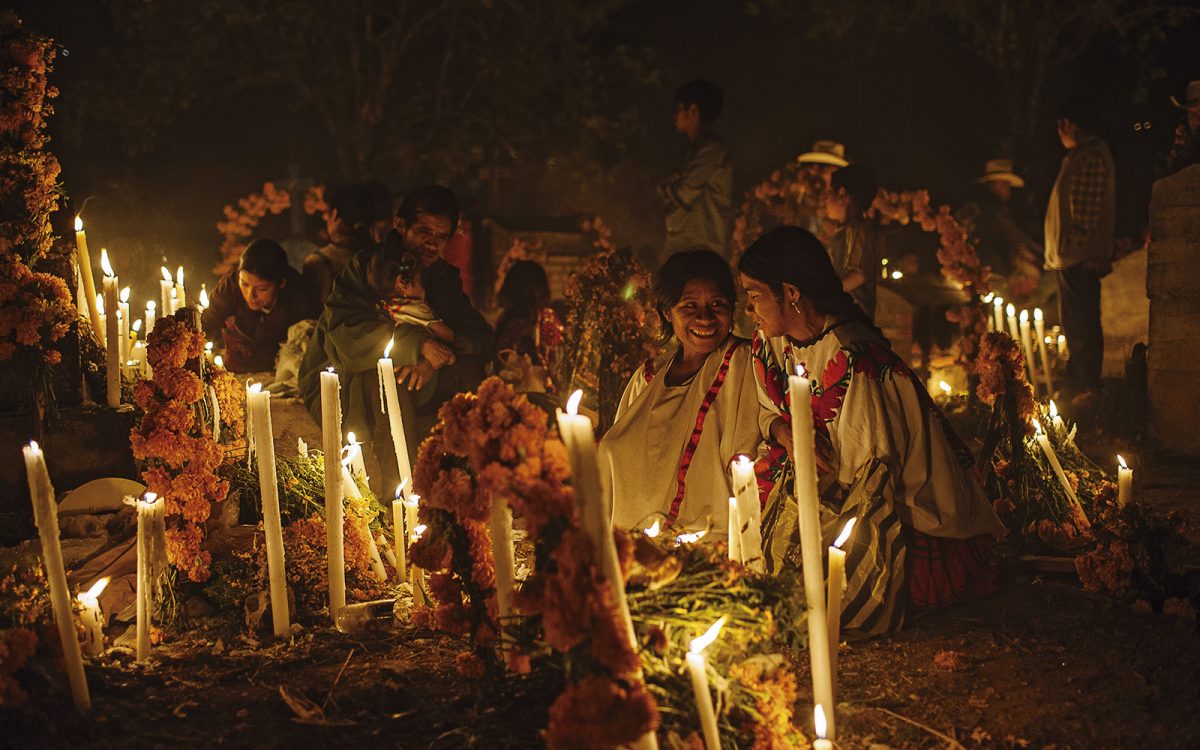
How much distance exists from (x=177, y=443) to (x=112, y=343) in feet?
5.53

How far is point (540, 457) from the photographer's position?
8.60ft

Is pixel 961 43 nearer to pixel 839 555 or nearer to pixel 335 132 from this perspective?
pixel 335 132

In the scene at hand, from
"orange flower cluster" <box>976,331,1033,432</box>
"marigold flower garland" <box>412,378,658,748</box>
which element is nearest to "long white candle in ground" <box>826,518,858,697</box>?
"marigold flower garland" <box>412,378,658,748</box>

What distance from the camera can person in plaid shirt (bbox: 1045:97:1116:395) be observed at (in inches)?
352

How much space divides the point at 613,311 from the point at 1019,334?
13.0 feet

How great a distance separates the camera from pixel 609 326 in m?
7.80

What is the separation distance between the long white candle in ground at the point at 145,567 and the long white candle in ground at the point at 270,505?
15.1 inches

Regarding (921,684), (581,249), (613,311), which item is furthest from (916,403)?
(581,249)

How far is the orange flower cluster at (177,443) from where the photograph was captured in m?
3.97

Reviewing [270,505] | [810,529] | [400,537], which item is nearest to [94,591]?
[270,505]

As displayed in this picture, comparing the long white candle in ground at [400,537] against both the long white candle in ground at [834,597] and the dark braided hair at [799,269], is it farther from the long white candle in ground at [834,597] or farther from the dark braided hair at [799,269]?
the long white candle in ground at [834,597]

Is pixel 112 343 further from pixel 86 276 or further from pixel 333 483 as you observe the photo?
pixel 333 483

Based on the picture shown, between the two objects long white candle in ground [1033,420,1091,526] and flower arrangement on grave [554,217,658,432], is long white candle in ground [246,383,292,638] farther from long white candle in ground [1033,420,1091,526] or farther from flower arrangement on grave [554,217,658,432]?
flower arrangement on grave [554,217,658,432]

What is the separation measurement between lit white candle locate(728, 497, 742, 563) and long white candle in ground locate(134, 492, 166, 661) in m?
2.03
